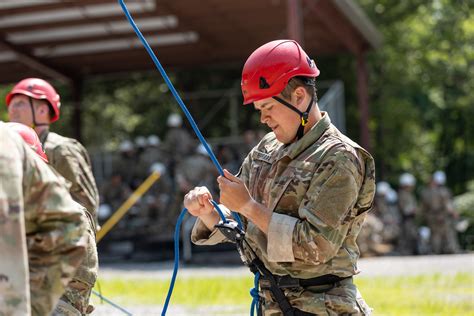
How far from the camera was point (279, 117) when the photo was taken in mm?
4266

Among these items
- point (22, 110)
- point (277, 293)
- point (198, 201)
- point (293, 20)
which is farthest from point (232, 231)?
point (293, 20)

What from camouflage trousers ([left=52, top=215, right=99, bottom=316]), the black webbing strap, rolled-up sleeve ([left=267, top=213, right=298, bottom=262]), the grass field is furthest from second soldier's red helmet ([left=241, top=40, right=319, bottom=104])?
the grass field

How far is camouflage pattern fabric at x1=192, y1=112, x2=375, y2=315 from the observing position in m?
4.01

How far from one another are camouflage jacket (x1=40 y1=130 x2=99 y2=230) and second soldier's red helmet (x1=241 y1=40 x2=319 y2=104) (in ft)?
9.49

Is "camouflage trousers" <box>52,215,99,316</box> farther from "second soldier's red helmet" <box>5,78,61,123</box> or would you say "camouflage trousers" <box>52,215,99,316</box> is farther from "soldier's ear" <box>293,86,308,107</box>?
"second soldier's red helmet" <box>5,78,61,123</box>

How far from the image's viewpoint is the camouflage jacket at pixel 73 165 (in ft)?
22.3

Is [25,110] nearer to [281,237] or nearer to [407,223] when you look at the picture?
[281,237]

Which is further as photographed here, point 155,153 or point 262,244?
point 155,153

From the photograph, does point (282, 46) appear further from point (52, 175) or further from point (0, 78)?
point (0, 78)

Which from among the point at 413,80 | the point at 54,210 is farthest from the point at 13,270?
the point at 413,80

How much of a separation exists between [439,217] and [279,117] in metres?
23.3

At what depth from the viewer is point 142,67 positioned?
98.9 ft

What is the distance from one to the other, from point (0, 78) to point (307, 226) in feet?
91.5

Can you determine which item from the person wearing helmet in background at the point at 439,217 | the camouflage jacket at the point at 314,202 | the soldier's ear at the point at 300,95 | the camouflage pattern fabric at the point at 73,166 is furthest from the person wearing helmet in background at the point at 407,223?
the soldier's ear at the point at 300,95
